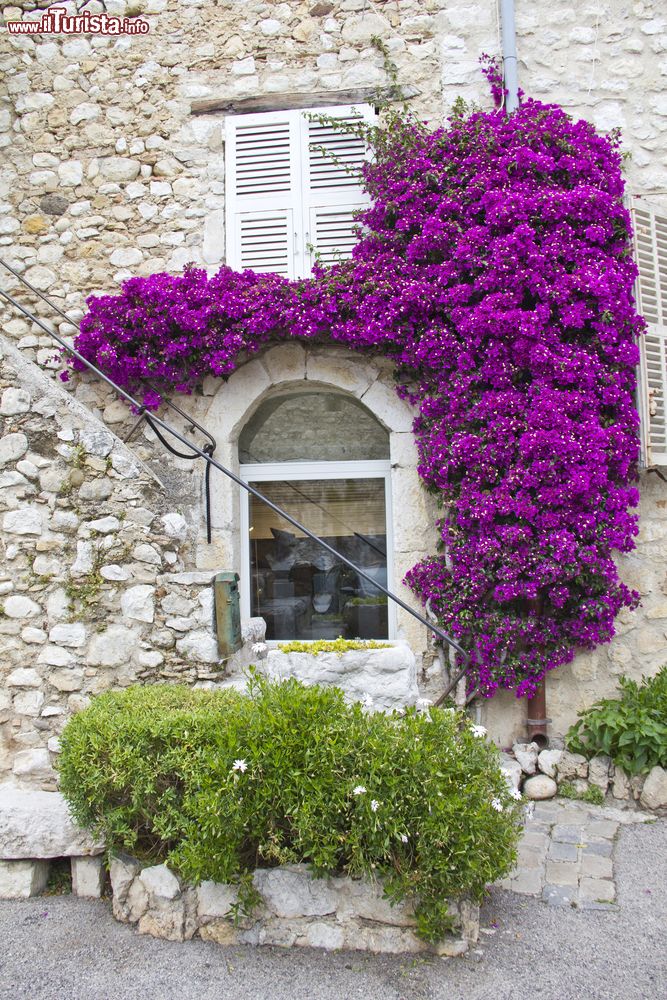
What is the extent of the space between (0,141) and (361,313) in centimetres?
289

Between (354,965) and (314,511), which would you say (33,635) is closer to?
(314,511)

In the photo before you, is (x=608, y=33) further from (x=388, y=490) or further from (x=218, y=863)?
(x=218, y=863)

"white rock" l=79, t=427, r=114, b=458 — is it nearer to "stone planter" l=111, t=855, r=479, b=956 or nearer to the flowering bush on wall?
the flowering bush on wall

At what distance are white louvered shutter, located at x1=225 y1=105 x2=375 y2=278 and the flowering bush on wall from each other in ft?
0.98

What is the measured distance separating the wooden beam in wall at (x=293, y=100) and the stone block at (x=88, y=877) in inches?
180

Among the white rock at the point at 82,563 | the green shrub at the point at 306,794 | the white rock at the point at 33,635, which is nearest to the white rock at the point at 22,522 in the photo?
the white rock at the point at 82,563

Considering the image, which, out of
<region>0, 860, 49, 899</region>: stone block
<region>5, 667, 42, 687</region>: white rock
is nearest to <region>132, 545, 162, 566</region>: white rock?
<region>5, 667, 42, 687</region>: white rock

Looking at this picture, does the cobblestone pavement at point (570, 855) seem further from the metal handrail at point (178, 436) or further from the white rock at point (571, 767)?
the metal handrail at point (178, 436)

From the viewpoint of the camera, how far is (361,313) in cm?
462

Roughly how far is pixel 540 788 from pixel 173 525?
2432mm

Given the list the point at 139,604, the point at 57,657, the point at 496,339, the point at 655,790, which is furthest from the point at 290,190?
the point at 655,790

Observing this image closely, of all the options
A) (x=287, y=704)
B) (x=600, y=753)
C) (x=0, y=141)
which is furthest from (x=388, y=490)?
(x=0, y=141)

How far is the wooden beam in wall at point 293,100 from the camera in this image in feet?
16.5

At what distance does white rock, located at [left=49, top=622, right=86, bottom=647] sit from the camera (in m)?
3.79
